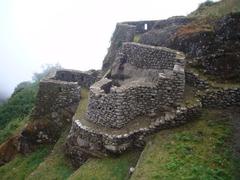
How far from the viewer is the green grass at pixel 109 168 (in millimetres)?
20594

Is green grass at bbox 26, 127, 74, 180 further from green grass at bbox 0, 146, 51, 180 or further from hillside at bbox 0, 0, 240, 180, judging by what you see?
green grass at bbox 0, 146, 51, 180

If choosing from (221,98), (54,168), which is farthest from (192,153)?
(54,168)

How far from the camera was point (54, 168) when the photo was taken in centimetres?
2561

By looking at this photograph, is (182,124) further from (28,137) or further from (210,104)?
(28,137)

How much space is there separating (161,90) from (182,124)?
2115 mm

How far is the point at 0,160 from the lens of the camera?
32.0m

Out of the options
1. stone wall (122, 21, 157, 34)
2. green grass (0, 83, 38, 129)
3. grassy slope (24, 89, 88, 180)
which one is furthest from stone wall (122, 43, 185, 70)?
green grass (0, 83, 38, 129)

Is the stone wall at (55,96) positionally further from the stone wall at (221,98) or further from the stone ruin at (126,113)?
the stone wall at (221,98)

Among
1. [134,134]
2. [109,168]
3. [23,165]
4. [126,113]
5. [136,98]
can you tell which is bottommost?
[23,165]

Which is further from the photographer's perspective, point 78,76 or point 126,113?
point 78,76

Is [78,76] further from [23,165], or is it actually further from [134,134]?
[134,134]

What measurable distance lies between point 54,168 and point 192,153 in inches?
384

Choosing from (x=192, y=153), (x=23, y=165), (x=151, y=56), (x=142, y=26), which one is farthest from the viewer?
(x=142, y=26)

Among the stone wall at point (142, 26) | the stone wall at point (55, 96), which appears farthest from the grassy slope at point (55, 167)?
the stone wall at point (142, 26)
